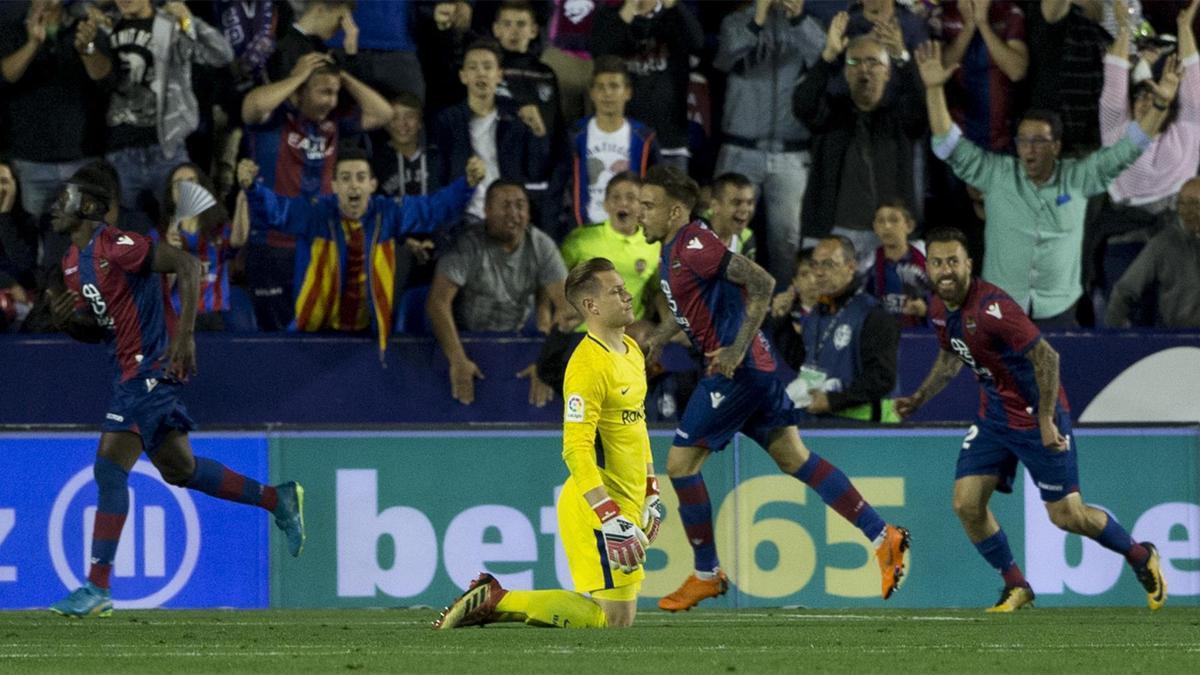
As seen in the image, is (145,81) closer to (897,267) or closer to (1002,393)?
(897,267)

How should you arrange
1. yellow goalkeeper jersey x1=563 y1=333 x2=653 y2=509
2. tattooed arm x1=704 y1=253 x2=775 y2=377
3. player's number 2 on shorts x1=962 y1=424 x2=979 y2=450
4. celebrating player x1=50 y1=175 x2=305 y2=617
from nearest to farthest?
yellow goalkeeper jersey x1=563 y1=333 x2=653 y2=509
tattooed arm x1=704 y1=253 x2=775 y2=377
celebrating player x1=50 y1=175 x2=305 y2=617
player's number 2 on shorts x1=962 y1=424 x2=979 y2=450

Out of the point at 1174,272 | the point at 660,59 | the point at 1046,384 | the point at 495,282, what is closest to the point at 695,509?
the point at 1046,384

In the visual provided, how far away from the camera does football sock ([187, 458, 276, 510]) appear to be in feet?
35.0

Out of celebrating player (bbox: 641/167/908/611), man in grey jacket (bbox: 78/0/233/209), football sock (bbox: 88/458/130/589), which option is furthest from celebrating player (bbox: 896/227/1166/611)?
man in grey jacket (bbox: 78/0/233/209)

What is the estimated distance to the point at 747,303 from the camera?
10.2 m

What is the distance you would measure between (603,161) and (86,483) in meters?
3.73

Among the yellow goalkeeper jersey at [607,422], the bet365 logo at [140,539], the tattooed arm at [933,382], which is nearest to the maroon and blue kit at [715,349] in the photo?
the tattooed arm at [933,382]

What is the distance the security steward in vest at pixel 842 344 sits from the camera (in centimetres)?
1177

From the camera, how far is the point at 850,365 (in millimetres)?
11820

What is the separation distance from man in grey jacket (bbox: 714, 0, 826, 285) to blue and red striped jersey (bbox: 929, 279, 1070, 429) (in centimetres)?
255

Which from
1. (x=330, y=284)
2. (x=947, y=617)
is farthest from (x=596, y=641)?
(x=330, y=284)

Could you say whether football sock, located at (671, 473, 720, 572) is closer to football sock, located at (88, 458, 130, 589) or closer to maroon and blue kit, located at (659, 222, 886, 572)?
maroon and blue kit, located at (659, 222, 886, 572)

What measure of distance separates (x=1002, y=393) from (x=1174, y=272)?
8.57 ft

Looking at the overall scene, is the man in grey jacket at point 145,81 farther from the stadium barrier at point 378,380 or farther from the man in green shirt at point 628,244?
the man in green shirt at point 628,244
